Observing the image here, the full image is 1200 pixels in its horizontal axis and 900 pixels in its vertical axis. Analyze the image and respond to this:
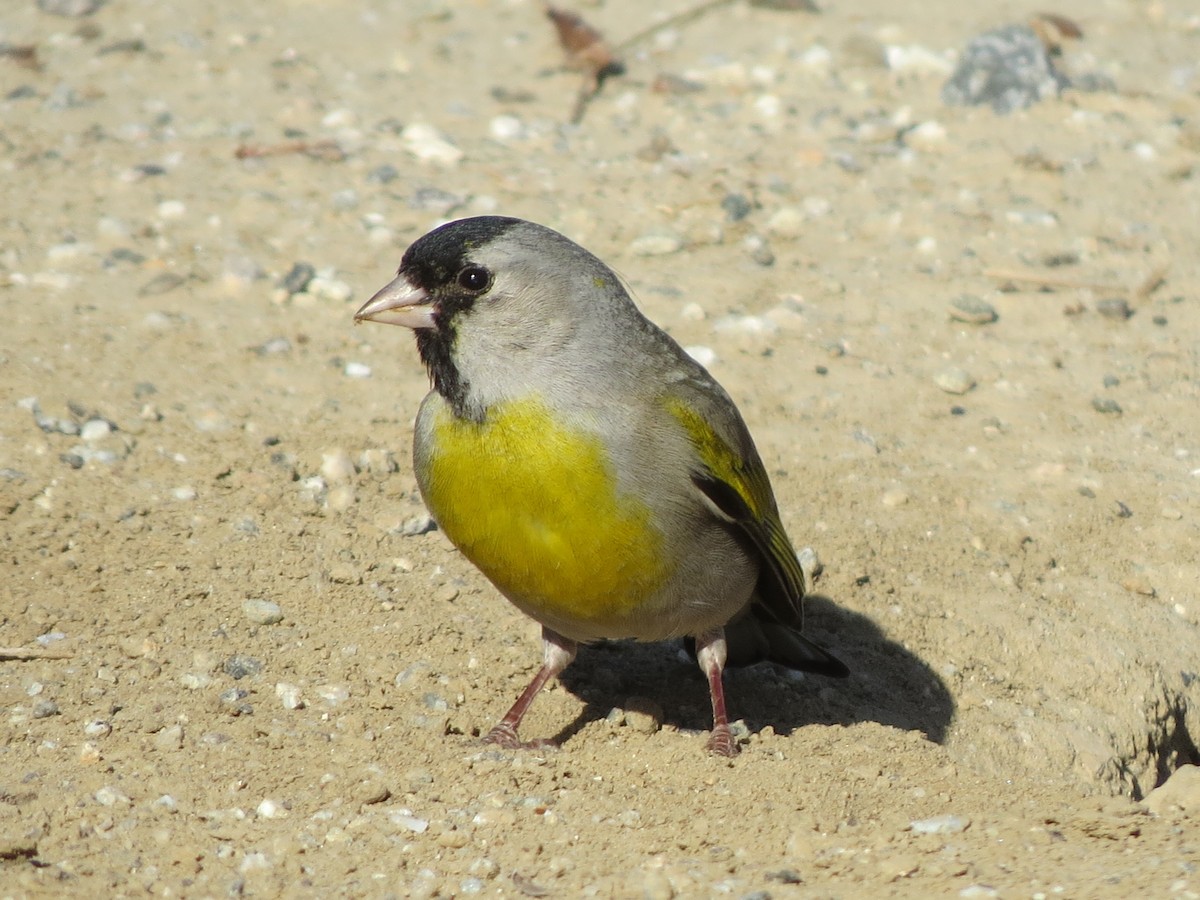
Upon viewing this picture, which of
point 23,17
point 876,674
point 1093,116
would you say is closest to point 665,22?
point 1093,116

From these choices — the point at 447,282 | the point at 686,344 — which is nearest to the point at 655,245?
the point at 686,344

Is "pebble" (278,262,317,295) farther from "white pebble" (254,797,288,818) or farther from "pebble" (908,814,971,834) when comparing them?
"pebble" (908,814,971,834)

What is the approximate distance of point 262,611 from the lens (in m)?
6.12

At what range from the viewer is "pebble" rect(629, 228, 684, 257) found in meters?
9.27

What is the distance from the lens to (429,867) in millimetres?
4516

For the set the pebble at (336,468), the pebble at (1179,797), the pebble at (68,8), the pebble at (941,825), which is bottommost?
the pebble at (68,8)

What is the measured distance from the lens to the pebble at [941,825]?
4.74 meters

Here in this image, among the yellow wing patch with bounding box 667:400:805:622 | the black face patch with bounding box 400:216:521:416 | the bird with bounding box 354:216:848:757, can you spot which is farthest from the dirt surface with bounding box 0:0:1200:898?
the black face patch with bounding box 400:216:521:416

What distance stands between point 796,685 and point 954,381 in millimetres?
2456

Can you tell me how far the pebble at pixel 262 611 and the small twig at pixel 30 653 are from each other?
77 centimetres

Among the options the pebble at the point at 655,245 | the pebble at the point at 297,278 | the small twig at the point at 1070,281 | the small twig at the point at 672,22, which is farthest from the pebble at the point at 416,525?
the small twig at the point at 672,22

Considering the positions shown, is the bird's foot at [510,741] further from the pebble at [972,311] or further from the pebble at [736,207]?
the pebble at [736,207]

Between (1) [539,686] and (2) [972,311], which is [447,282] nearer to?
(1) [539,686]

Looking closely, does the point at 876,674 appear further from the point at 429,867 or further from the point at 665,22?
the point at 665,22
